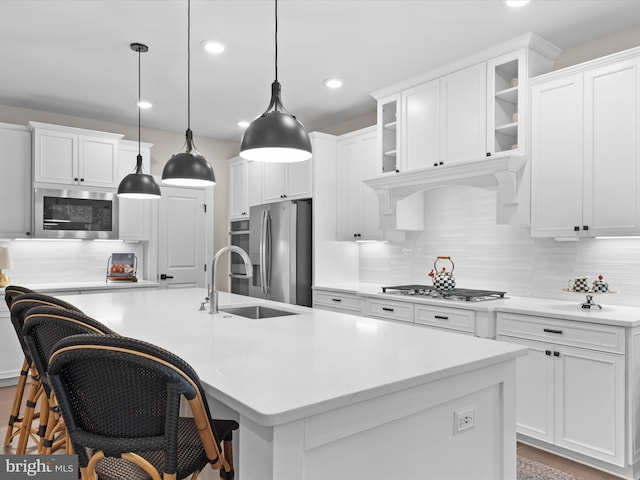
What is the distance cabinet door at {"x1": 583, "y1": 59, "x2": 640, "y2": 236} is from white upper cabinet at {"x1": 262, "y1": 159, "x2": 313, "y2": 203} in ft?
8.35

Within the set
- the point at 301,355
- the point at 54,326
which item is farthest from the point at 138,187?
the point at 301,355

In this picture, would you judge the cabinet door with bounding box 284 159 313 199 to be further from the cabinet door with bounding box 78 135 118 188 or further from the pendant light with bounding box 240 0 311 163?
the pendant light with bounding box 240 0 311 163

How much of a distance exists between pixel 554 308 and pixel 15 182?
4.86m

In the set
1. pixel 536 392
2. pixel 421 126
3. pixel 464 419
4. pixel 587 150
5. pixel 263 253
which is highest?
pixel 421 126

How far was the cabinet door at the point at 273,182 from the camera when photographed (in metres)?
5.16

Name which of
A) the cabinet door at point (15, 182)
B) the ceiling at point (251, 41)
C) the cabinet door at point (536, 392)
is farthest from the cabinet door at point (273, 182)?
the cabinet door at point (536, 392)

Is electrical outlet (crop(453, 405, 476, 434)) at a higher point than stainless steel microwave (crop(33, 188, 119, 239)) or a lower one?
lower

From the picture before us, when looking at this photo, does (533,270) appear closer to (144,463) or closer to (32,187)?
(144,463)

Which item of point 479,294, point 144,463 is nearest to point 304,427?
point 144,463

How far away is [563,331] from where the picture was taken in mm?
2773

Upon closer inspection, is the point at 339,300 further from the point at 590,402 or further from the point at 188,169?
the point at 590,402

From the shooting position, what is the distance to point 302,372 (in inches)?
55.7

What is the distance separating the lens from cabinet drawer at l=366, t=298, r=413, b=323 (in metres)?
3.64

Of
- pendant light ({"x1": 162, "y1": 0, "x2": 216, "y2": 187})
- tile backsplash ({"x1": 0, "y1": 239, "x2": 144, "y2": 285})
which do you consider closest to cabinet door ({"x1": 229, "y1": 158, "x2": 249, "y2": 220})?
tile backsplash ({"x1": 0, "y1": 239, "x2": 144, "y2": 285})
